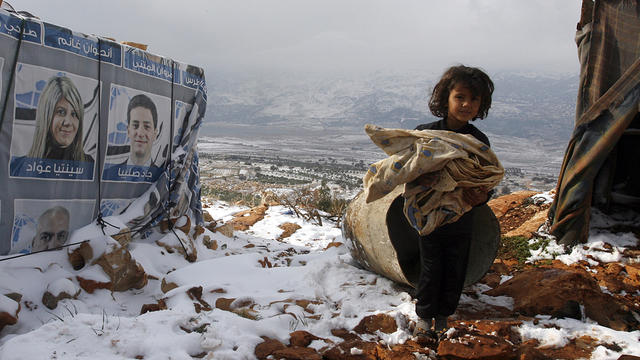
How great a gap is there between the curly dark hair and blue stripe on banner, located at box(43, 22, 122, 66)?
3.39 metres

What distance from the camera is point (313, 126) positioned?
138 metres

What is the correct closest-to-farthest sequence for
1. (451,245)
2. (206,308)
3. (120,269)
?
(451,245), (206,308), (120,269)

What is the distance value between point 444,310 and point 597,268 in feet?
7.56

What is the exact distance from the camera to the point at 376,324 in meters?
2.55

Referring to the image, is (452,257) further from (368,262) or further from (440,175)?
(368,262)

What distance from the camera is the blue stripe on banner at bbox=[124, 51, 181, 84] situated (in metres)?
4.44

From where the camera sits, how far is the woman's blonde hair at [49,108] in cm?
359

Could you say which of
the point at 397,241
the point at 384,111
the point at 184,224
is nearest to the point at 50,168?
the point at 184,224

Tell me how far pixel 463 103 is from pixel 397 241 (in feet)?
4.63

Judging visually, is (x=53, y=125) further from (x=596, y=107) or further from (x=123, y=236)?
(x=596, y=107)

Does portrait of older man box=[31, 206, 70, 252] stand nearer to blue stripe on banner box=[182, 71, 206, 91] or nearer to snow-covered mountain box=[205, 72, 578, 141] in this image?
blue stripe on banner box=[182, 71, 206, 91]

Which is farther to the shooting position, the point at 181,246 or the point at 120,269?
the point at 181,246

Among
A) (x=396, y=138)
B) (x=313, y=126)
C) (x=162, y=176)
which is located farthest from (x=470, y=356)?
(x=313, y=126)

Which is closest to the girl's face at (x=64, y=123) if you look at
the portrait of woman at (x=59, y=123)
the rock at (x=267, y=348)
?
the portrait of woman at (x=59, y=123)
